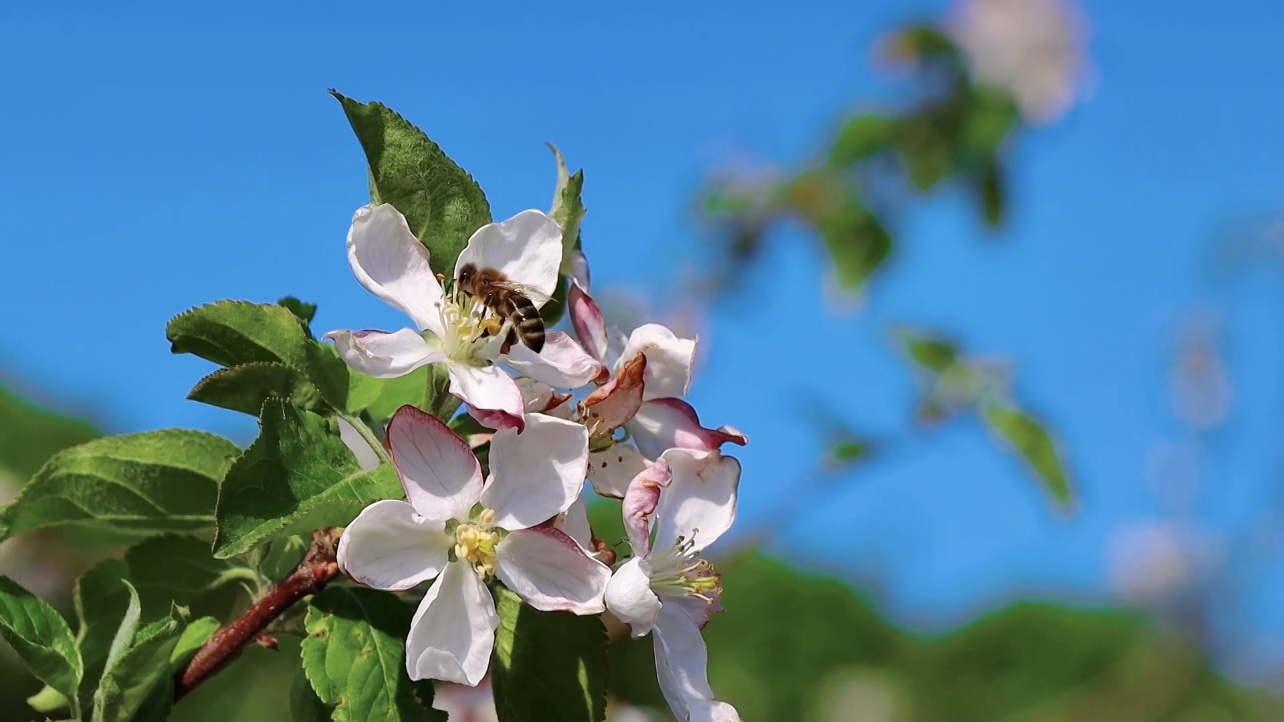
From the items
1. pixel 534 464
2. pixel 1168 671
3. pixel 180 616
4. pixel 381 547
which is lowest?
pixel 180 616

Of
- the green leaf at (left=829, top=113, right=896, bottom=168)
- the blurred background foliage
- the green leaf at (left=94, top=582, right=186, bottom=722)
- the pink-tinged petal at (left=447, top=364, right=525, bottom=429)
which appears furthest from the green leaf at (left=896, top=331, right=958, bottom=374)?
the green leaf at (left=94, top=582, right=186, bottom=722)

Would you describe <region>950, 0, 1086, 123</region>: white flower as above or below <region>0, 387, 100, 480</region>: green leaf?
above

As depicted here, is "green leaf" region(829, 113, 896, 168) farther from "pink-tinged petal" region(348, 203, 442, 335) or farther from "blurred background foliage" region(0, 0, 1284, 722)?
"pink-tinged petal" region(348, 203, 442, 335)

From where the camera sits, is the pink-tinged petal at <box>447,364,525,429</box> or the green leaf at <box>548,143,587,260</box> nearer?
the pink-tinged petal at <box>447,364,525,429</box>

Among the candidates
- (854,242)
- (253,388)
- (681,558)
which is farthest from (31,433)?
(681,558)

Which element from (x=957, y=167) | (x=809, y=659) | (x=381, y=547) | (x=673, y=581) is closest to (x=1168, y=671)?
(x=957, y=167)

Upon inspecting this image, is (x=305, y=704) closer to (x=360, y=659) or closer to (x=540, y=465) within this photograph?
(x=360, y=659)

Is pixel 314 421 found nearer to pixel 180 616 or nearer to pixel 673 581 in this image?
pixel 180 616
